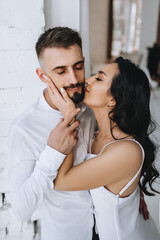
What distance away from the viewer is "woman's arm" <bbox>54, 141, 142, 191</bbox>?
3.27 feet

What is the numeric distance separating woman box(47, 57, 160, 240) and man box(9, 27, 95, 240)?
7 centimetres

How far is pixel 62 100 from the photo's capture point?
42.8 inches

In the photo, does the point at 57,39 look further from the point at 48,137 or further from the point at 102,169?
the point at 102,169

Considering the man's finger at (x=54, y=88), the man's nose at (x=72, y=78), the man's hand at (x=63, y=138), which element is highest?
the man's nose at (x=72, y=78)

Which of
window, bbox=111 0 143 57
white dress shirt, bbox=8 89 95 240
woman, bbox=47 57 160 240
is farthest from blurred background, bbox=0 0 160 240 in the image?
window, bbox=111 0 143 57

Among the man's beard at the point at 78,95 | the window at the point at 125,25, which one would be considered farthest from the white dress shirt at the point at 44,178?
the window at the point at 125,25

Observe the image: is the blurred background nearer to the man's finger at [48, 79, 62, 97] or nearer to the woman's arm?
the man's finger at [48, 79, 62, 97]

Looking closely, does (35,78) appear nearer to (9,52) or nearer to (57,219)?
(9,52)

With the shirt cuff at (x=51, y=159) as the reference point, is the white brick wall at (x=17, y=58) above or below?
above

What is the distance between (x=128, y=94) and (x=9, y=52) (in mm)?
717

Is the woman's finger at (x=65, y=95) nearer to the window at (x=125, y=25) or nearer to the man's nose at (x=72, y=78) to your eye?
the man's nose at (x=72, y=78)

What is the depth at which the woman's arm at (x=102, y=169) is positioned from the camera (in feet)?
3.27

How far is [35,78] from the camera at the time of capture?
4.34ft

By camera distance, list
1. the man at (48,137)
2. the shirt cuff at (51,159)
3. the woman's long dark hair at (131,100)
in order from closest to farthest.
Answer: the shirt cuff at (51,159) < the man at (48,137) < the woman's long dark hair at (131,100)
